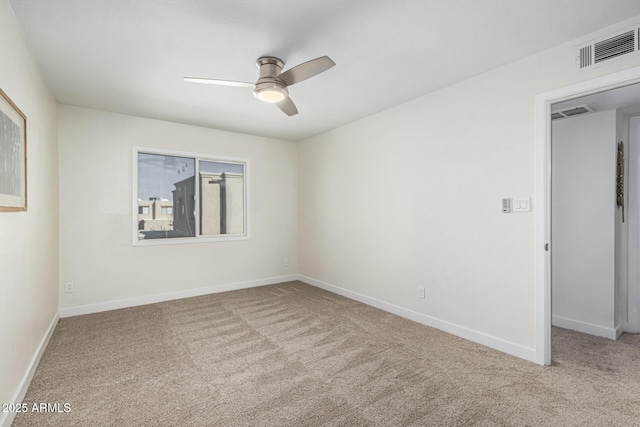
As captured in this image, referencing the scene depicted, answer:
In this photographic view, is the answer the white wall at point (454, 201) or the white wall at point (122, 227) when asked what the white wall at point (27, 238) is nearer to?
the white wall at point (122, 227)

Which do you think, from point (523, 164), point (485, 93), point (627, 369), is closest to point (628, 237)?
point (627, 369)

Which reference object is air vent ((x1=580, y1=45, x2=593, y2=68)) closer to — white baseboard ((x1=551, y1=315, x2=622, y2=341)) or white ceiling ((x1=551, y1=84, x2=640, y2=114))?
white ceiling ((x1=551, y1=84, x2=640, y2=114))

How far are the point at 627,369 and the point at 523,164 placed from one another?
181cm

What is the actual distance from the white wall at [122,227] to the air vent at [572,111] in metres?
4.06

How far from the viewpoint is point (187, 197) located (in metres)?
4.61

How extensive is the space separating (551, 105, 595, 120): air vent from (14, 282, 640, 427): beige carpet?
7.59 feet

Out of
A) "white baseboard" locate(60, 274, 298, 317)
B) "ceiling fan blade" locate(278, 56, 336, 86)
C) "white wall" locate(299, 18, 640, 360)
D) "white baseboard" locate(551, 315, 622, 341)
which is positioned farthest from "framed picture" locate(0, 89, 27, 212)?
"white baseboard" locate(551, 315, 622, 341)

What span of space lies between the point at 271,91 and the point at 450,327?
2864 millimetres

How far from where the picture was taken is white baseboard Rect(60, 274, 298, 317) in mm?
3748

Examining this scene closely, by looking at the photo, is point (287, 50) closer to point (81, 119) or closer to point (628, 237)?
point (81, 119)

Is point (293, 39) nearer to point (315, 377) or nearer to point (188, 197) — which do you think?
point (315, 377)

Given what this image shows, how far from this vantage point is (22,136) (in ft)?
7.02

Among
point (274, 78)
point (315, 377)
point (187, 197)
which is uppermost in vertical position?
point (274, 78)

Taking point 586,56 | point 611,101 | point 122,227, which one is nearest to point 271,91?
point 586,56
